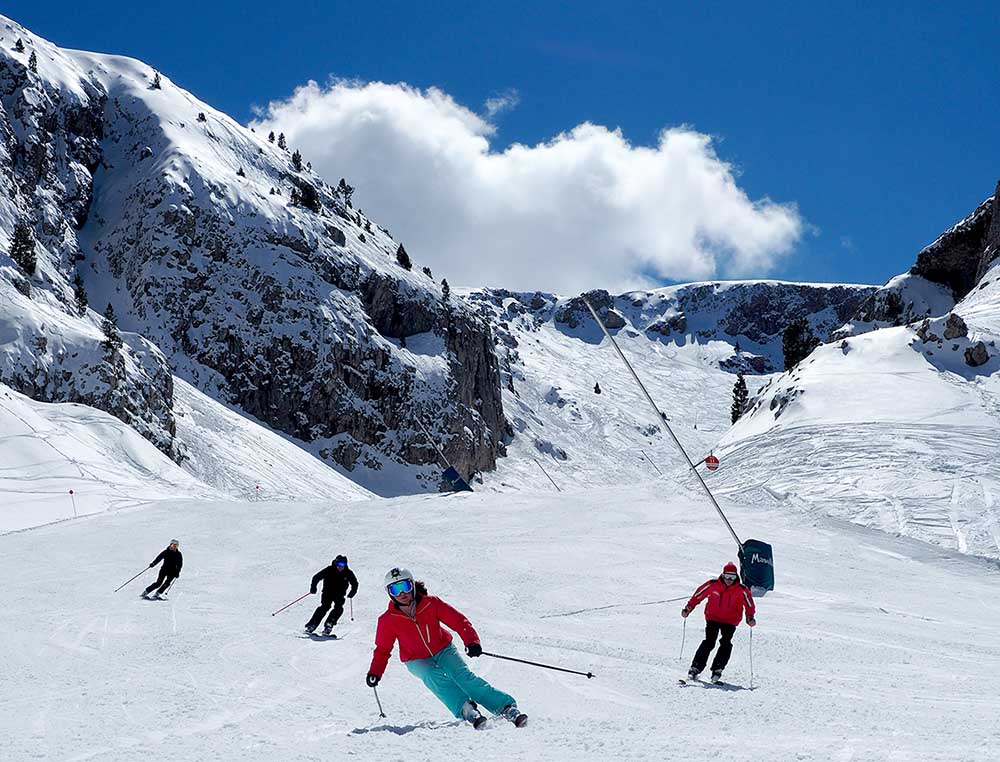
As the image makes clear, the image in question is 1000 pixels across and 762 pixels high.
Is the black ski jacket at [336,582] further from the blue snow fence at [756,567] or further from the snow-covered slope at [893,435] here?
the snow-covered slope at [893,435]

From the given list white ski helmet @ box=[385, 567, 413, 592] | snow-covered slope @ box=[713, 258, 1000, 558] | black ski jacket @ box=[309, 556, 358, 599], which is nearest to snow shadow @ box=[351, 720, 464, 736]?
white ski helmet @ box=[385, 567, 413, 592]

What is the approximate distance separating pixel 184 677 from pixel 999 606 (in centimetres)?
1630

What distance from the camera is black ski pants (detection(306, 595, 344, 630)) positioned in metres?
14.1

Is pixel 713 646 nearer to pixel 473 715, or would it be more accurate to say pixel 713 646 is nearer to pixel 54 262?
pixel 473 715

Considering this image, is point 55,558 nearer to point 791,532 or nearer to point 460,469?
point 791,532

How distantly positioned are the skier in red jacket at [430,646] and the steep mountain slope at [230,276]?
85262 millimetres

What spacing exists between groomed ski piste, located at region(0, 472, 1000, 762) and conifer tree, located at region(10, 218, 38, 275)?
177ft

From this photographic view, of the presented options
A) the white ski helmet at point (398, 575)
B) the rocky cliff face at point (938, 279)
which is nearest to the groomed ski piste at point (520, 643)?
Answer: the white ski helmet at point (398, 575)

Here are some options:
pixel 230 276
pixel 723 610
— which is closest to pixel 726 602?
pixel 723 610

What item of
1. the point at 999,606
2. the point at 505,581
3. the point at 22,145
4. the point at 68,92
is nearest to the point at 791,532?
the point at 999,606

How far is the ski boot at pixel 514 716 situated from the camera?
7.35 metres

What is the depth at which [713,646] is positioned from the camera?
10531 mm

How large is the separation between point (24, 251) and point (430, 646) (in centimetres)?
7794

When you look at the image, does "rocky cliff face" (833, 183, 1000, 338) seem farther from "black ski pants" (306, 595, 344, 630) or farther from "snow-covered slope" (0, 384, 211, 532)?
"black ski pants" (306, 595, 344, 630)
